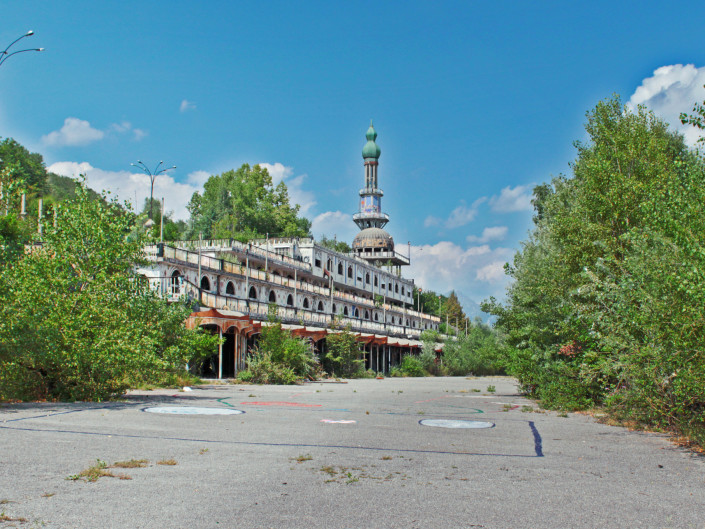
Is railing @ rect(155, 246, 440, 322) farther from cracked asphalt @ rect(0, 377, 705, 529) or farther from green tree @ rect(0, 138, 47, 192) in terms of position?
green tree @ rect(0, 138, 47, 192)

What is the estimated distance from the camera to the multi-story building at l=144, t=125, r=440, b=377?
127ft

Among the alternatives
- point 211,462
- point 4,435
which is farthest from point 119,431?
point 211,462

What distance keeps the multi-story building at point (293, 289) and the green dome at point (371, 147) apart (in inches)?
833

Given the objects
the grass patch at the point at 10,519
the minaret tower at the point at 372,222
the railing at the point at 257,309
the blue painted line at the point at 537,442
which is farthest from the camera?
the minaret tower at the point at 372,222

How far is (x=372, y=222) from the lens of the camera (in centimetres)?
11650

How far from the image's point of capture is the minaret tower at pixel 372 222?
4146 inches

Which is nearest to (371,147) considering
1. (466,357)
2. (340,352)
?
(466,357)

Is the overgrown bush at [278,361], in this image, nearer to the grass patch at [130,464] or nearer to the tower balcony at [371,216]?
the grass patch at [130,464]

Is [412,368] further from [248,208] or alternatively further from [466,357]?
[248,208]

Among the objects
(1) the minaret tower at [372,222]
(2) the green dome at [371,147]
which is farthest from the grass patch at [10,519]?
(2) the green dome at [371,147]

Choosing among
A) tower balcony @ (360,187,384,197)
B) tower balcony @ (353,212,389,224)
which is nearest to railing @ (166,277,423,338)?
tower balcony @ (353,212,389,224)

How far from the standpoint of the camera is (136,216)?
18156 mm

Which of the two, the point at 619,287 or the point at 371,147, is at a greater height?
the point at 371,147

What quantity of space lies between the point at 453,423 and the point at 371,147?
113 metres
